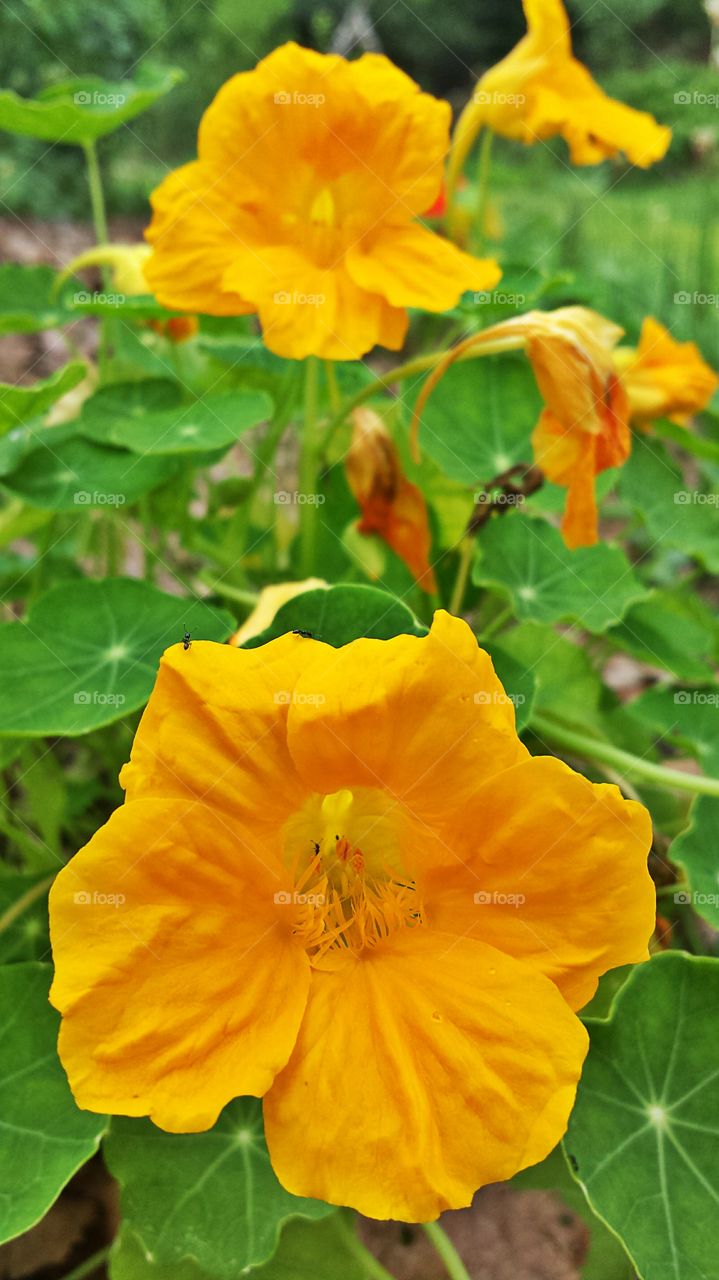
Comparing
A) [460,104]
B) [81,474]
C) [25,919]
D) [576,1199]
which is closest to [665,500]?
[81,474]

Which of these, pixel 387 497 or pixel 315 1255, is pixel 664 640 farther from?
pixel 315 1255

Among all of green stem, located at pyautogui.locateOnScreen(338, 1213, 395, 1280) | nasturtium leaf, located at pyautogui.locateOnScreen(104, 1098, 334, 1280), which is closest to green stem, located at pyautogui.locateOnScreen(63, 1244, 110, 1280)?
nasturtium leaf, located at pyautogui.locateOnScreen(104, 1098, 334, 1280)

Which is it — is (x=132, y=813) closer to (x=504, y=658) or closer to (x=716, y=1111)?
(x=504, y=658)

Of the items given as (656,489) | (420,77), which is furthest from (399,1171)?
(420,77)

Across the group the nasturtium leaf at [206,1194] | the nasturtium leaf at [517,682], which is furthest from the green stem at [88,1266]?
the nasturtium leaf at [517,682]

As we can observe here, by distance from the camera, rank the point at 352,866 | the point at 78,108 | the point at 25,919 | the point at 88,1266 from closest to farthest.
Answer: the point at 352,866
the point at 88,1266
the point at 25,919
the point at 78,108

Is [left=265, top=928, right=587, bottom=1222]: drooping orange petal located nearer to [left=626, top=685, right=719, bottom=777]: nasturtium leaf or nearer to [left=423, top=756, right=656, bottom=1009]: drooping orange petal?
[left=423, top=756, right=656, bottom=1009]: drooping orange petal
